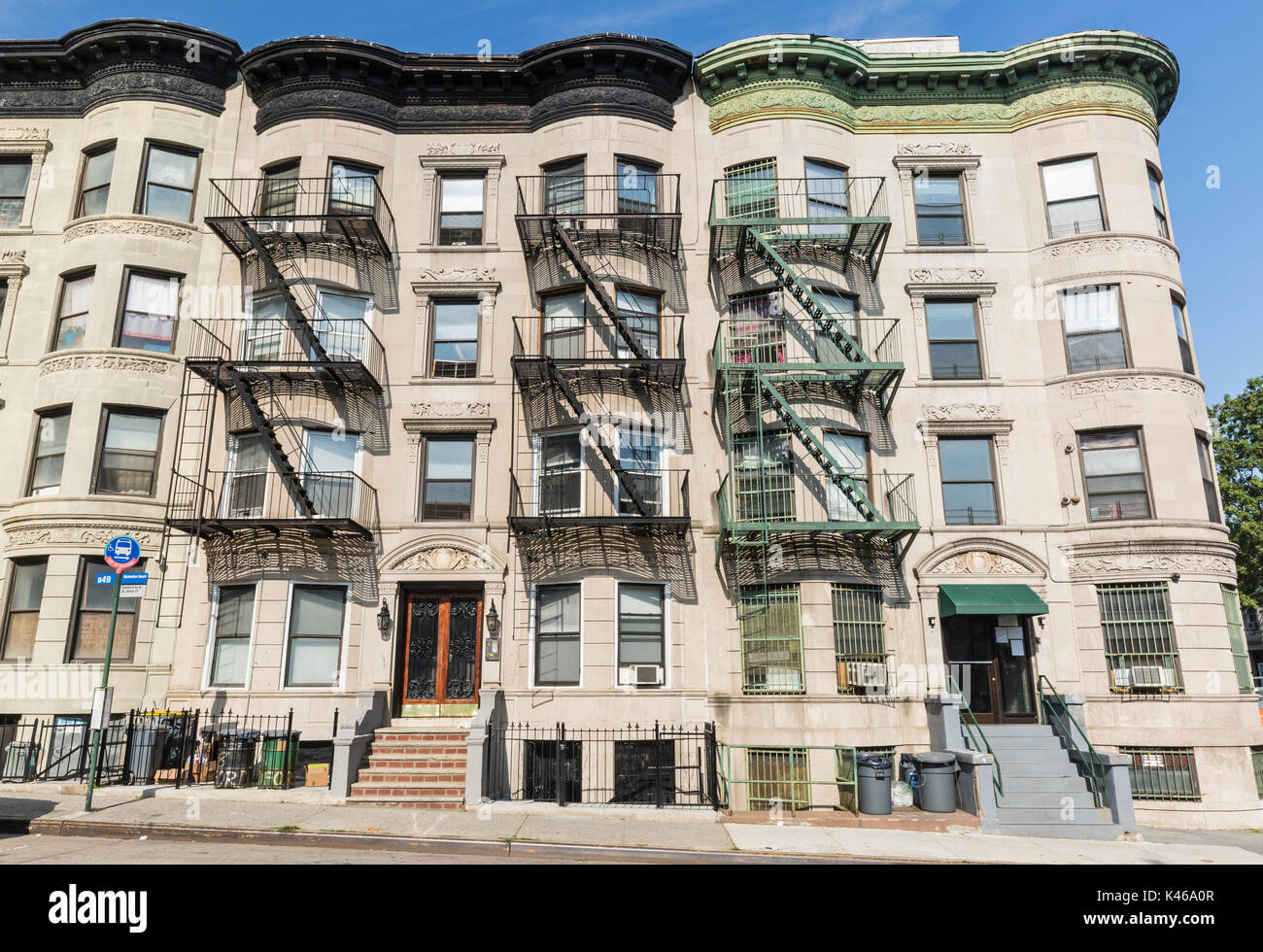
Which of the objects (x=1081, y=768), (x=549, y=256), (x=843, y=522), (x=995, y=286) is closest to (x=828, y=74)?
(x=995, y=286)

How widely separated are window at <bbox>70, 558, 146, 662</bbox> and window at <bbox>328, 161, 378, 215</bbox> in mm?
9317

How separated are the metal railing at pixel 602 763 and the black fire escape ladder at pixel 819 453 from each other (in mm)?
5426

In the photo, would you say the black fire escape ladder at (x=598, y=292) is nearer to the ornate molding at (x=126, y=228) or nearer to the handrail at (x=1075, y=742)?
the ornate molding at (x=126, y=228)

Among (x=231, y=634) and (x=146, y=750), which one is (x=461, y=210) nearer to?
(x=231, y=634)

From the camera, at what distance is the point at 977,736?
15867mm

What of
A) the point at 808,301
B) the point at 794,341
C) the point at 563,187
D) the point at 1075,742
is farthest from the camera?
the point at 563,187

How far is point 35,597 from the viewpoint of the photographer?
17.7 metres

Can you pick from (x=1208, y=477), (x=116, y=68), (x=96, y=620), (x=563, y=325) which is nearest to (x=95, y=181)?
(x=116, y=68)

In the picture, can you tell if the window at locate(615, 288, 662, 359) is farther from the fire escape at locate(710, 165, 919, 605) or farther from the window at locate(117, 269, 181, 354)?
the window at locate(117, 269, 181, 354)

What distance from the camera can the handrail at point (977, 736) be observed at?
14.4 m

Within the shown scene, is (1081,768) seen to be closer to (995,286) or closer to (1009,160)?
(995,286)

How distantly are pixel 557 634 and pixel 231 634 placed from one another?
6923 mm

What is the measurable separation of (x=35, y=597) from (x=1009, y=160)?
968 inches

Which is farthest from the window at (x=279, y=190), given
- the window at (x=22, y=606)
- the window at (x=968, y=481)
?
the window at (x=968, y=481)
